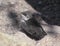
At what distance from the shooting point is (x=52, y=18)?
17.9ft

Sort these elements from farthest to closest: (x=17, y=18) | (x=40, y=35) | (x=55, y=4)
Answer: (x=55, y=4) → (x=17, y=18) → (x=40, y=35)

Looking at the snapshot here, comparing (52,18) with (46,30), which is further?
(52,18)

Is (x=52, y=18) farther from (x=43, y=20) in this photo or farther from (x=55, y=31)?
(x=55, y=31)

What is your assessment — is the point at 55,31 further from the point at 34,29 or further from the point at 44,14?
the point at 44,14

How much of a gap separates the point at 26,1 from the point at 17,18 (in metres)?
0.96

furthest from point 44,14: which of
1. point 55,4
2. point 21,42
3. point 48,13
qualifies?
point 21,42

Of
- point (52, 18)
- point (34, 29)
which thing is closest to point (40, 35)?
point (34, 29)

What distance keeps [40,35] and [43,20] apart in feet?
2.41

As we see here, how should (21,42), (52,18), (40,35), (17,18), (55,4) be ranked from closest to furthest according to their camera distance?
(21,42) → (40,35) → (17,18) → (52,18) → (55,4)

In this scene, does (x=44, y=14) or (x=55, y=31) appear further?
(x=44, y=14)

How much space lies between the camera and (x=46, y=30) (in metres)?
4.82

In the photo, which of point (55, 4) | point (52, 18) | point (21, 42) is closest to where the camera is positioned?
point (21, 42)

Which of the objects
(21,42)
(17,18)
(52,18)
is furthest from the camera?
(52,18)

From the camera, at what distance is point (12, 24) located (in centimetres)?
484
